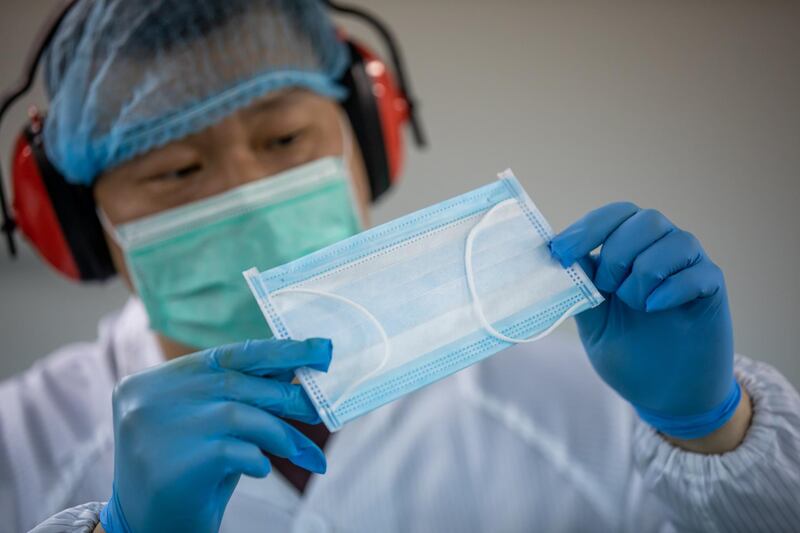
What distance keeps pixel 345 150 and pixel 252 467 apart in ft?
2.18

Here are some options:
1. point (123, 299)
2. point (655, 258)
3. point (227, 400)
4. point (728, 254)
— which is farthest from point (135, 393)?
point (728, 254)

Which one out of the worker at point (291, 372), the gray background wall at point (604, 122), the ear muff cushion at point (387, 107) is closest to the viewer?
the worker at point (291, 372)

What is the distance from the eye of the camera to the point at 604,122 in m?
1.88

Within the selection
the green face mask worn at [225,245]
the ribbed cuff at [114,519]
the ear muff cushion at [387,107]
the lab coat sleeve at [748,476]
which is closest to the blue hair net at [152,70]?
the green face mask worn at [225,245]

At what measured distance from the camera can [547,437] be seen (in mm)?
1268

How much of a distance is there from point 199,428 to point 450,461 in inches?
22.1

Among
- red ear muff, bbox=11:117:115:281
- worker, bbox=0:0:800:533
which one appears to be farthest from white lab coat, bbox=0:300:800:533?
red ear muff, bbox=11:117:115:281

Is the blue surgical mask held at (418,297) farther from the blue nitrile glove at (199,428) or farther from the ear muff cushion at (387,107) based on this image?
the ear muff cushion at (387,107)

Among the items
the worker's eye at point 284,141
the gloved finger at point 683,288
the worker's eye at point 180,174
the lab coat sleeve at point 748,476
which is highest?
the gloved finger at point 683,288

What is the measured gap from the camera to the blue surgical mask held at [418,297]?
30.9 inches

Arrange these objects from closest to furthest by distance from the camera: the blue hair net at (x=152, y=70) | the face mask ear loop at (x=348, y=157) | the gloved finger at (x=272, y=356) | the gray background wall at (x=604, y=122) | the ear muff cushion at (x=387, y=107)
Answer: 1. the gloved finger at (x=272, y=356)
2. the blue hair net at (x=152, y=70)
3. the face mask ear loop at (x=348, y=157)
4. the ear muff cushion at (x=387, y=107)
5. the gray background wall at (x=604, y=122)

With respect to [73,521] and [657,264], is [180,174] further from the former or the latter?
[657,264]

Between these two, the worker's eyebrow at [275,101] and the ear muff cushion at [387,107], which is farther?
the ear muff cushion at [387,107]

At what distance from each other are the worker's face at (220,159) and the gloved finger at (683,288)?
2.00 ft
